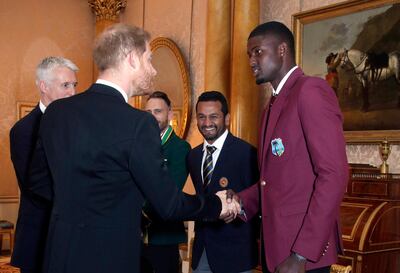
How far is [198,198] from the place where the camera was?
91.1 inches

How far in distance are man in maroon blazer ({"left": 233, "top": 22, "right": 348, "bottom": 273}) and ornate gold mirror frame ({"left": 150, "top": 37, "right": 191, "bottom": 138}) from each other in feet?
15.8

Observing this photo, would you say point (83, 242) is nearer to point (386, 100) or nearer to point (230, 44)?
point (386, 100)

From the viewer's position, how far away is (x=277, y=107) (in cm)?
231

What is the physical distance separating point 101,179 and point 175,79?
223 inches

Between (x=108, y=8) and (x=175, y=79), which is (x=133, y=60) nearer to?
(x=175, y=79)

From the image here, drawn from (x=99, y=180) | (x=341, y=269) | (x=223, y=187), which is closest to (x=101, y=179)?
(x=99, y=180)

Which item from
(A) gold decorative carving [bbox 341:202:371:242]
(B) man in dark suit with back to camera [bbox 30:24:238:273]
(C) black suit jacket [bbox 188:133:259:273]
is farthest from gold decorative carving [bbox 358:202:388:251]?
(B) man in dark suit with back to camera [bbox 30:24:238:273]

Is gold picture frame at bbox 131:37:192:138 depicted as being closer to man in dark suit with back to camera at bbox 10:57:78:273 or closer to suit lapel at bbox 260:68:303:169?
man in dark suit with back to camera at bbox 10:57:78:273

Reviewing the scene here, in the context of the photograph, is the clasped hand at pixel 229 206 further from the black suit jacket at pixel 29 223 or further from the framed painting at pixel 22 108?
the framed painting at pixel 22 108

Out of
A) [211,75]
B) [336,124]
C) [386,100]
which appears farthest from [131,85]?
[211,75]

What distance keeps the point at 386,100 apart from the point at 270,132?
2.79 meters

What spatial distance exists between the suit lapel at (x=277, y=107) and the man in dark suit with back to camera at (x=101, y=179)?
518 millimetres

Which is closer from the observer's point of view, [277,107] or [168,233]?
[277,107]

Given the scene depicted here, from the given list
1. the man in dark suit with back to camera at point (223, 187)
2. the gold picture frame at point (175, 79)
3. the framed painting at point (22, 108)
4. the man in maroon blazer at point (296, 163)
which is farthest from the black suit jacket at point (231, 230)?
the framed painting at point (22, 108)
